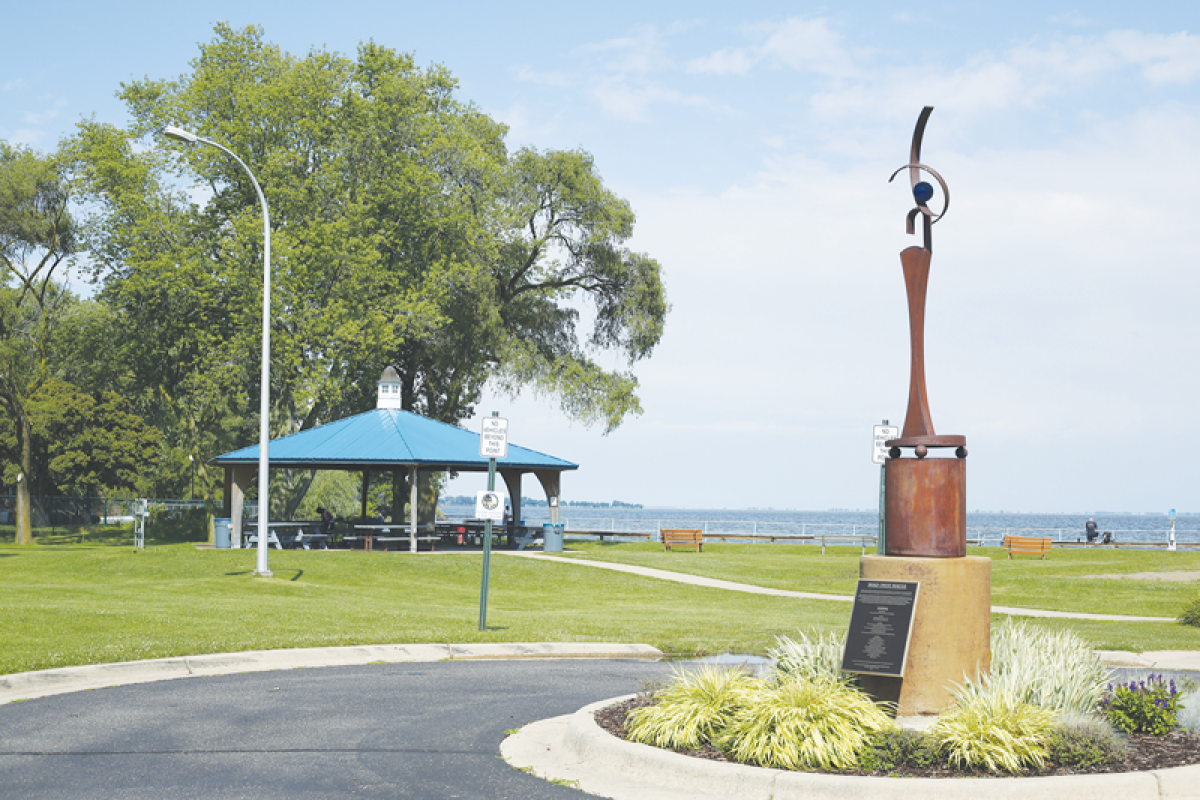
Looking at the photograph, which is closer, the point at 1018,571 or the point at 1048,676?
→ the point at 1048,676

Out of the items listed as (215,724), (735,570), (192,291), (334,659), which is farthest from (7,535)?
(215,724)

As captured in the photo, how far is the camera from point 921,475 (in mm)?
8664

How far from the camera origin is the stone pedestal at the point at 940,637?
26.6ft

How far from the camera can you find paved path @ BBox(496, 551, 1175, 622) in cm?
1938

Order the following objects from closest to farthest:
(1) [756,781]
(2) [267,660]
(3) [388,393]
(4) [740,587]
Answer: (1) [756,781], (2) [267,660], (4) [740,587], (3) [388,393]

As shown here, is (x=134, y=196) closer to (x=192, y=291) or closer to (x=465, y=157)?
(x=192, y=291)

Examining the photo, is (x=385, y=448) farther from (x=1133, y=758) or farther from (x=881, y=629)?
(x=1133, y=758)

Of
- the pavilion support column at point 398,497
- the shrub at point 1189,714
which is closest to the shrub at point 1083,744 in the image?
the shrub at point 1189,714

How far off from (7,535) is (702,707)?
4414cm

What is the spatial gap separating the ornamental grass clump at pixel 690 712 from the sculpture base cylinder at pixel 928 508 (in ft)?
5.69

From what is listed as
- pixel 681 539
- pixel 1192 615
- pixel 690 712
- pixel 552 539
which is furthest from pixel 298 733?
pixel 681 539

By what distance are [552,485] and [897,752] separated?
2846cm

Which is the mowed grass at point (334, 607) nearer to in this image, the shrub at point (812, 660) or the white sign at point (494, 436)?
the white sign at point (494, 436)

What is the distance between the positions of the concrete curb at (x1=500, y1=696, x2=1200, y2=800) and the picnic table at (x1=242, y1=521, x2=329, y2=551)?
25742 millimetres
